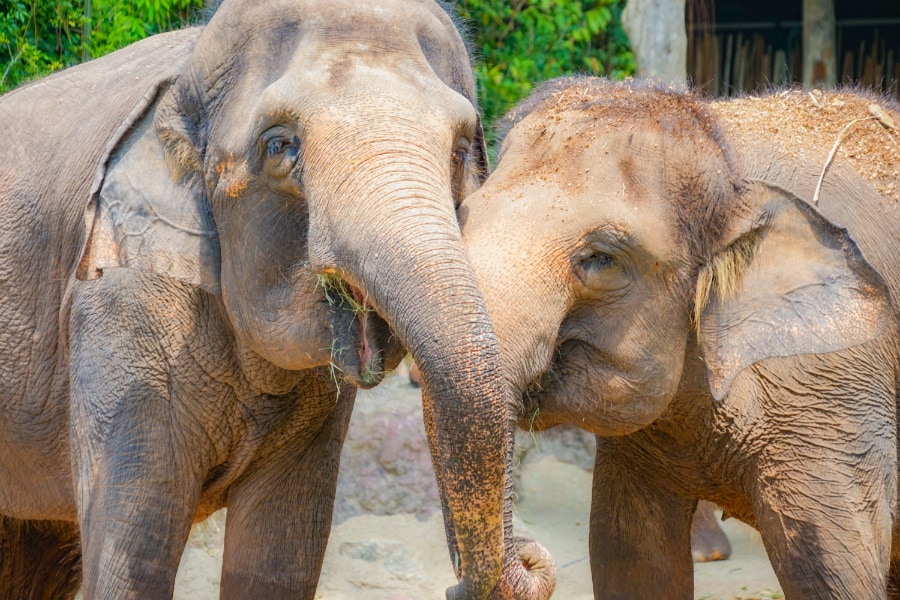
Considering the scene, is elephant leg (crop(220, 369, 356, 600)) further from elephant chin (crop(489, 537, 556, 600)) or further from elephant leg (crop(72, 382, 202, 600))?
elephant chin (crop(489, 537, 556, 600))

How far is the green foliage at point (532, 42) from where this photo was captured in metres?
8.20

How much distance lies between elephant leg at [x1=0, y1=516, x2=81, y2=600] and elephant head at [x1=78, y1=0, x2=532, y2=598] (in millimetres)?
1440

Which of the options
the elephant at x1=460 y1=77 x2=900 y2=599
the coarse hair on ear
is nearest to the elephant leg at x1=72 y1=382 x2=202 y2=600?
the coarse hair on ear

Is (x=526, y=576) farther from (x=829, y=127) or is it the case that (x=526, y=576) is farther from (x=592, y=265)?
(x=829, y=127)

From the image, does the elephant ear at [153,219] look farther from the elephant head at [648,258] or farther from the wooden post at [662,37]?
the wooden post at [662,37]

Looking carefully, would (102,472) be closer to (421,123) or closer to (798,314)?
(421,123)

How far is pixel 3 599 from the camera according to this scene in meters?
4.72

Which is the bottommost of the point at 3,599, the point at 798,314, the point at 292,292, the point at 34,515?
the point at 3,599

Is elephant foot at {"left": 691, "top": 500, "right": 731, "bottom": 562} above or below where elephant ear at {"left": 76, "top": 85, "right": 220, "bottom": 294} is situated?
below

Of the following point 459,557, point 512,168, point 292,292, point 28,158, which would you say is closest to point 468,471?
point 459,557

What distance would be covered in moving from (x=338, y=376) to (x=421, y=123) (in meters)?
0.78

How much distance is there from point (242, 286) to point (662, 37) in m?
5.47

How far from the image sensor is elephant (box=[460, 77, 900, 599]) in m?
3.57

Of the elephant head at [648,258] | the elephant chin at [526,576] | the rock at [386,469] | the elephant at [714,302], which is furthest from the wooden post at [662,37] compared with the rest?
the elephant chin at [526,576]
